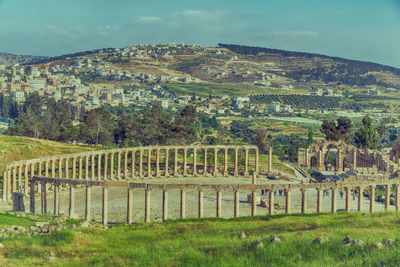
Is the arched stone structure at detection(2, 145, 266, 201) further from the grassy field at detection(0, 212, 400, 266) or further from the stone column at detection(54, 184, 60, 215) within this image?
the grassy field at detection(0, 212, 400, 266)

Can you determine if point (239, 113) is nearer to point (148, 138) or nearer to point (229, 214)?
point (148, 138)

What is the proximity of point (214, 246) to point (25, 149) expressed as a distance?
146ft

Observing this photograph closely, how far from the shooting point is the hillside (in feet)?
197

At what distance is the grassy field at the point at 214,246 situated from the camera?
887 inches

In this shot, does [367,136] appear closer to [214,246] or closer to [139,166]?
[139,166]

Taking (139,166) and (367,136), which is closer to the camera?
(139,166)

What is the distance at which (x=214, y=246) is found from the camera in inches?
1008

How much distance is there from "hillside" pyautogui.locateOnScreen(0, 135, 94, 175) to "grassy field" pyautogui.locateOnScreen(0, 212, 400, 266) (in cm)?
3077

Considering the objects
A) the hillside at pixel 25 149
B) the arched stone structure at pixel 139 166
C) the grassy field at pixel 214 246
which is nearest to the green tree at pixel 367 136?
the arched stone structure at pixel 139 166

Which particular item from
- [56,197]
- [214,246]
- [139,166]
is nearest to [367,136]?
[139,166]

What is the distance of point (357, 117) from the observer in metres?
183

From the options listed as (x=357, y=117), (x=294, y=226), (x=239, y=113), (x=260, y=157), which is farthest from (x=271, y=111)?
(x=294, y=226)

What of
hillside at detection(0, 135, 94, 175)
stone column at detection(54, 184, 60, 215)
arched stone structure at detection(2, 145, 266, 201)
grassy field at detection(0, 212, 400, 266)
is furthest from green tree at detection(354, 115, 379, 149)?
stone column at detection(54, 184, 60, 215)

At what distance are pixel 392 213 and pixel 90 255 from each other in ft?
69.5
